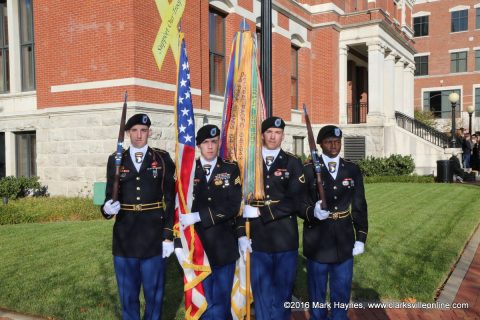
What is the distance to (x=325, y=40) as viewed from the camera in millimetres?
23797

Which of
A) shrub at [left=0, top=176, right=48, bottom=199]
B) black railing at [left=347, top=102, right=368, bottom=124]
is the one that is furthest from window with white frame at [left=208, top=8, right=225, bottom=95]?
black railing at [left=347, top=102, right=368, bottom=124]

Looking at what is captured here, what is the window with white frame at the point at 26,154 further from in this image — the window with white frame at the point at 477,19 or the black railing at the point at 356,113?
the window with white frame at the point at 477,19

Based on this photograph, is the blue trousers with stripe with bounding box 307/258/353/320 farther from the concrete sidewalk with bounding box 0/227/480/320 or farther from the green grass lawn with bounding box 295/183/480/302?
the green grass lawn with bounding box 295/183/480/302

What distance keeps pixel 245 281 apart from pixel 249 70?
2.29 metres

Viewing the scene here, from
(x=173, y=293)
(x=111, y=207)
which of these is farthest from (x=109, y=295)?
(x=111, y=207)

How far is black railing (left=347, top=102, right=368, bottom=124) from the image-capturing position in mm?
28552

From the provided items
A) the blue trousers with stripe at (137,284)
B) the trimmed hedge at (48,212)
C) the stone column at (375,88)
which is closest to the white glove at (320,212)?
the blue trousers with stripe at (137,284)

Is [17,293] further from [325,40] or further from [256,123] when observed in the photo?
[325,40]

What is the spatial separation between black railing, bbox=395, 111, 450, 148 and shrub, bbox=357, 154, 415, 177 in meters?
4.10

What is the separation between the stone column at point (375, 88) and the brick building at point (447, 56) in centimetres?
2270

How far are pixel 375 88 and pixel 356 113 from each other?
655 centimetres

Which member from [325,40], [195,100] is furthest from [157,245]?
[325,40]

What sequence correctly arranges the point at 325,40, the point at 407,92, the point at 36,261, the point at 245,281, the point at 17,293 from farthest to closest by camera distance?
the point at 407,92 < the point at 325,40 < the point at 36,261 < the point at 17,293 < the point at 245,281

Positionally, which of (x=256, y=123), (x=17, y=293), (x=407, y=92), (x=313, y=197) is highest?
(x=407, y=92)
